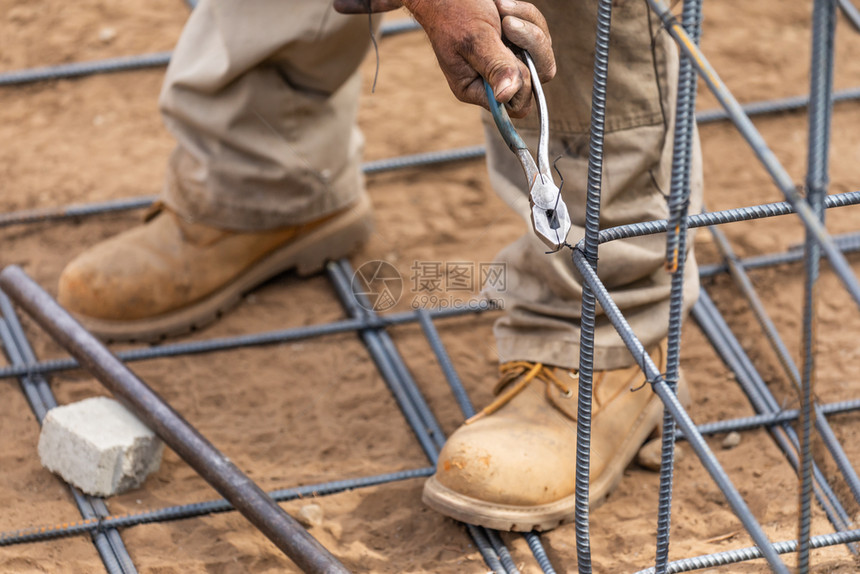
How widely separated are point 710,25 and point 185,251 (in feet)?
5.86

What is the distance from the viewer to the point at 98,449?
1.54 meters

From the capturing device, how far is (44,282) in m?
2.11

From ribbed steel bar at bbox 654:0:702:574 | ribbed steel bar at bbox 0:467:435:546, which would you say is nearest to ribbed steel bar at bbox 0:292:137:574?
ribbed steel bar at bbox 0:467:435:546

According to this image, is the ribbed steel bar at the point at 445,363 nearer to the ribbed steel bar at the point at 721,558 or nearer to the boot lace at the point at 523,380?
the boot lace at the point at 523,380

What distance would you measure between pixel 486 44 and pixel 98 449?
0.87 m

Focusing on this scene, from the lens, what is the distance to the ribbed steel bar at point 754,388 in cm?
154

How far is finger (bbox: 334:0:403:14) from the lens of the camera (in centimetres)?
138

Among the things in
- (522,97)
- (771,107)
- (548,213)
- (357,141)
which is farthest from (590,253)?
(771,107)

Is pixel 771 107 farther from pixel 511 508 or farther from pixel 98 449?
pixel 98 449

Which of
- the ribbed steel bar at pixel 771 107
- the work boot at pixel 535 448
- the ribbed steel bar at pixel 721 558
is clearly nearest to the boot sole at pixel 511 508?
the work boot at pixel 535 448

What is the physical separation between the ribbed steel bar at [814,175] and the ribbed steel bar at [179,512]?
2.51ft

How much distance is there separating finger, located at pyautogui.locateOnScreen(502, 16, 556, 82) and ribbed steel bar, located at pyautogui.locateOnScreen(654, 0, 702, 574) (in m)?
0.18

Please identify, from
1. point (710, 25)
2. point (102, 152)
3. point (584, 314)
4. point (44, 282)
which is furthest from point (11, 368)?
point (710, 25)

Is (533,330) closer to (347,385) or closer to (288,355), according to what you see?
(347,385)
